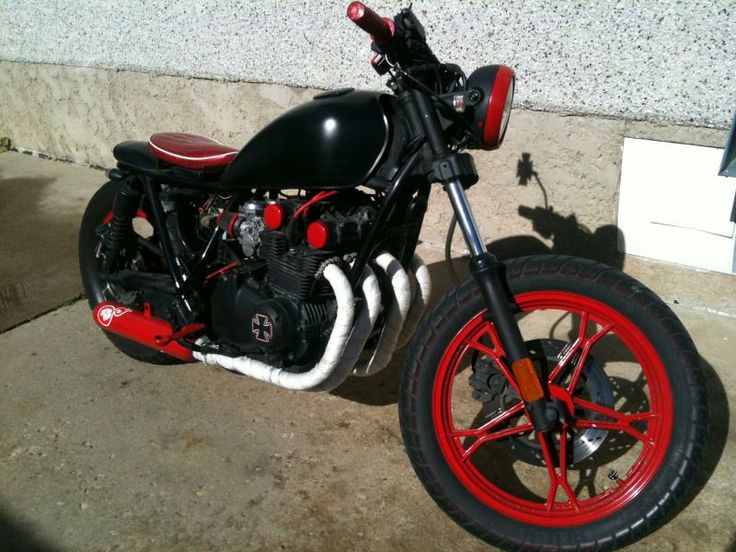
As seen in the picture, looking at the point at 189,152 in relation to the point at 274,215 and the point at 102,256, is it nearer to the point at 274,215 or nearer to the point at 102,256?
the point at 274,215

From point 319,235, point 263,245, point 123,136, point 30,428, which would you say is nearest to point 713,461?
point 319,235

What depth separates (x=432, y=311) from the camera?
212 cm

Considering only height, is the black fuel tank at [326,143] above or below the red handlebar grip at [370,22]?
below

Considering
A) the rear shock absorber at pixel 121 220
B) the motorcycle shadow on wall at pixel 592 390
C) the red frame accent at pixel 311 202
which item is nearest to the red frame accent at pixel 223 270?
the red frame accent at pixel 311 202

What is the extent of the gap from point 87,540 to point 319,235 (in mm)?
1254

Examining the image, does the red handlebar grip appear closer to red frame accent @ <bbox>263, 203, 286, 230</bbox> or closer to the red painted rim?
red frame accent @ <bbox>263, 203, 286, 230</bbox>

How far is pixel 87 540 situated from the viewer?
221cm

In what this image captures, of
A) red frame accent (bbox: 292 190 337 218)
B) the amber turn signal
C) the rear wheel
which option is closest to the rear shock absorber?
the rear wheel

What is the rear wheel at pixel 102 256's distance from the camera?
3082 millimetres

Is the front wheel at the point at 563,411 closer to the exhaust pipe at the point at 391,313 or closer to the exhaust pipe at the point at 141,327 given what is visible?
the exhaust pipe at the point at 391,313

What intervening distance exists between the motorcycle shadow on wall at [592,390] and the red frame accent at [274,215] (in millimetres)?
869

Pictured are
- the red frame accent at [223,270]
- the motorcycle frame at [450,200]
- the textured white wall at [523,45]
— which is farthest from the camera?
the textured white wall at [523,45]

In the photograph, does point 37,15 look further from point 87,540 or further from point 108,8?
point 87,540

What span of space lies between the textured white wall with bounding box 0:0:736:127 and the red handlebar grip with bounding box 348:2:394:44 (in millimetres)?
1500
